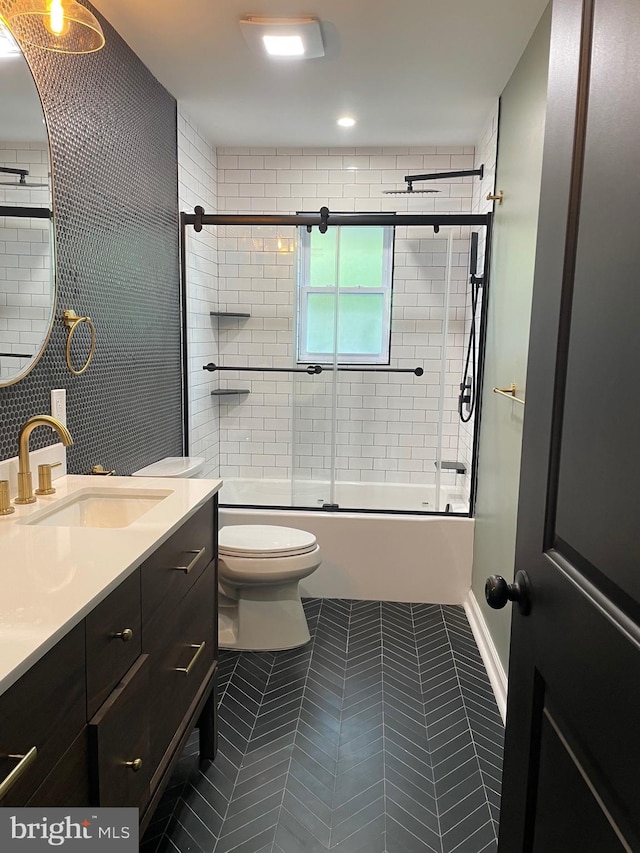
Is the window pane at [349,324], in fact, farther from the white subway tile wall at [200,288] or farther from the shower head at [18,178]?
the shower head at [18,178]

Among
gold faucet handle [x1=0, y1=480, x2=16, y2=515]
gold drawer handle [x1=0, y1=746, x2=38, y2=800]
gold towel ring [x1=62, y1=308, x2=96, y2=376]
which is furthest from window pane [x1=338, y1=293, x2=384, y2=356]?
gold drawer handle [x1=0, y1=746, x2=38, y2=800]

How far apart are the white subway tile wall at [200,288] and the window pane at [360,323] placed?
0.86 m

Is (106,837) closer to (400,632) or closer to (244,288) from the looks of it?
(400,632)

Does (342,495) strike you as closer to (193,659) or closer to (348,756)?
(348,756)

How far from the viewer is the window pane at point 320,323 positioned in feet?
12.6

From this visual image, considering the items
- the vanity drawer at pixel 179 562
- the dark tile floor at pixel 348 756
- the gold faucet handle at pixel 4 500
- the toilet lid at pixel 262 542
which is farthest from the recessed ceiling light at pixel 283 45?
the dark tile floor at pixel 348 756

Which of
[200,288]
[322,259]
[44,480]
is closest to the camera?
[44,480]

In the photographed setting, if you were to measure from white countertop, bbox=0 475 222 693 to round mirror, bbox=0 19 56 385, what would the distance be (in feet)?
1.58

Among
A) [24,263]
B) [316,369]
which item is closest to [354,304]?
[316,369]

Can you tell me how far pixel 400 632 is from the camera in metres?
2.87

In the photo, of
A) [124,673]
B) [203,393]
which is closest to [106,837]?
[124,673]

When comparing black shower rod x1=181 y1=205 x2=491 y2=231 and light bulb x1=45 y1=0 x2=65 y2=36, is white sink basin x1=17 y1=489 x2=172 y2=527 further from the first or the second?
black shower rod x1=181 y1=205 x2=491 y2=231

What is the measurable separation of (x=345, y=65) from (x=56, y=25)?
4.49ft

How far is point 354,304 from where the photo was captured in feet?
12.8
